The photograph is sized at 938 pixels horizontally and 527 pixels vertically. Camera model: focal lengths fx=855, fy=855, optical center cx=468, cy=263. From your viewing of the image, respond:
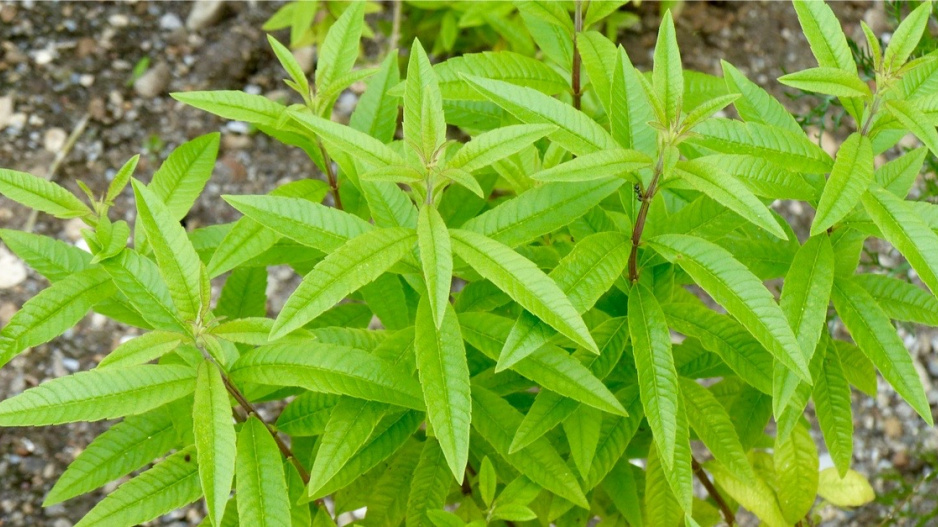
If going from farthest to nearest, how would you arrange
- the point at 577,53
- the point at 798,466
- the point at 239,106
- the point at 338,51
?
1. the point at 798,466
2. the point at 577,53
3. the point at 338,51
4. the point at 239,106

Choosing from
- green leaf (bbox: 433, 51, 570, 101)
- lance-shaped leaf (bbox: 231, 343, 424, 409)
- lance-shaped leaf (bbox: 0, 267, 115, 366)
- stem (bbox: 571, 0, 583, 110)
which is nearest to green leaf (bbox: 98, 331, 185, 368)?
lance-shaped leaf (bbox: 231, 343, 424, 409)

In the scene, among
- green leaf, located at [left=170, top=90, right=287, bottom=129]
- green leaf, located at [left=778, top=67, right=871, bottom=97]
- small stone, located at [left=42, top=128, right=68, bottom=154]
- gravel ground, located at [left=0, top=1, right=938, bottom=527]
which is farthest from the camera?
small stone, located at [left=42, top=128, right=68, bottom=154]

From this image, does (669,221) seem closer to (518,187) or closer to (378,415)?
(518,187)

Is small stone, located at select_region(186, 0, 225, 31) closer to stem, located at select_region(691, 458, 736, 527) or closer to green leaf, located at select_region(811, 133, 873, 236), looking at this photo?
stem, located at select_region(691, 458, 736, 527)

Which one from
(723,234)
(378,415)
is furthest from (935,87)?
(378,415)

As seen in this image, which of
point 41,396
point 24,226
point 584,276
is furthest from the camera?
point 24,226

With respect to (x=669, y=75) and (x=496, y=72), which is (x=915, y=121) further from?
(x=496, y=72)

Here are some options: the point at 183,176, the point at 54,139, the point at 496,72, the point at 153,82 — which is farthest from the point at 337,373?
the point at 153,82
